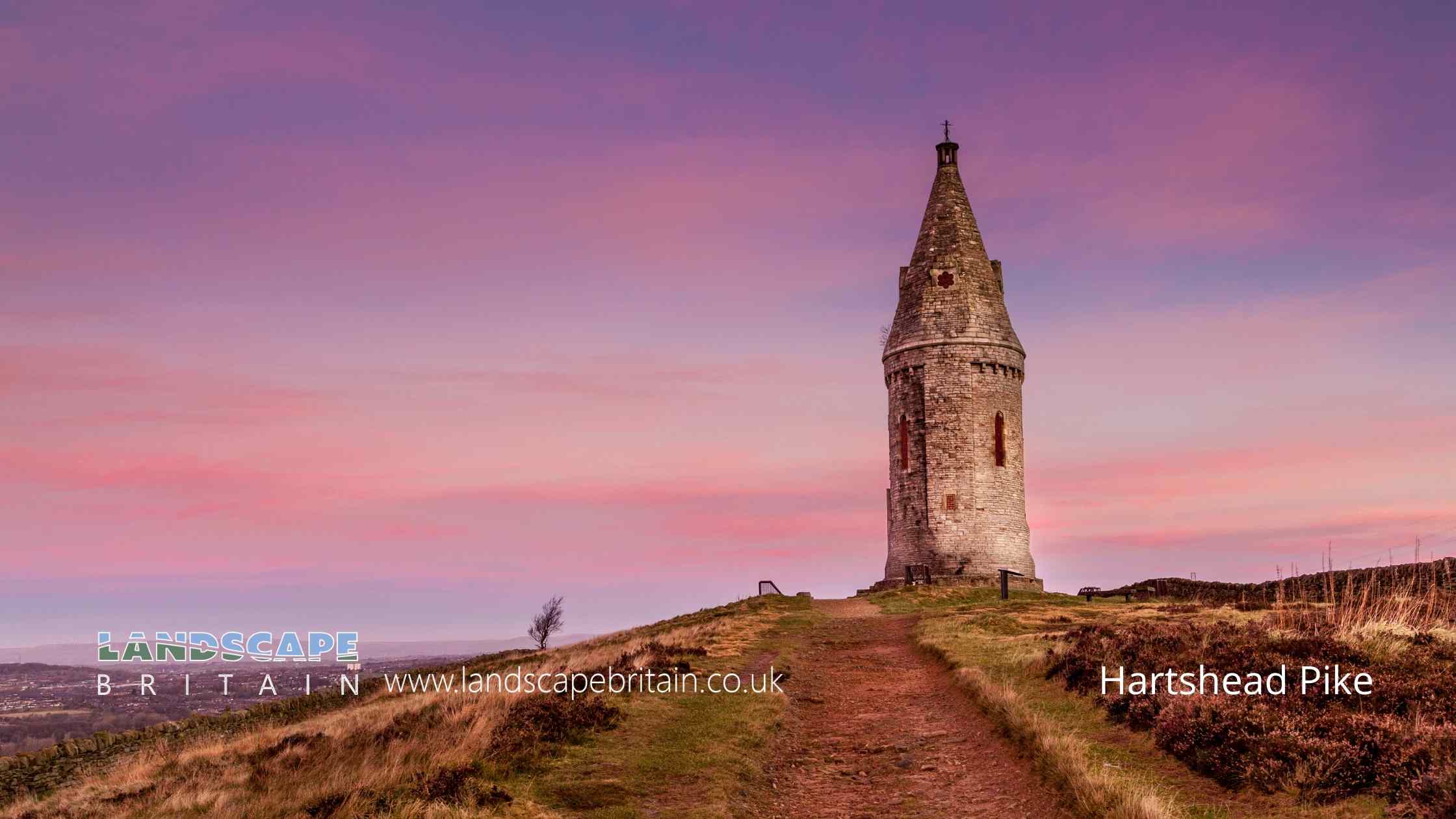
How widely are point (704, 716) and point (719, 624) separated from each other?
15.4m

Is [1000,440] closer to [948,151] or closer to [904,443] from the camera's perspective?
[904,443]

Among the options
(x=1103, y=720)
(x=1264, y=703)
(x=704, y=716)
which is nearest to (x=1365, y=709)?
(x=1264, y=703)

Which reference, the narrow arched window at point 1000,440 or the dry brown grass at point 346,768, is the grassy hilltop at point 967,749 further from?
the narrow arched window at point 1000,440

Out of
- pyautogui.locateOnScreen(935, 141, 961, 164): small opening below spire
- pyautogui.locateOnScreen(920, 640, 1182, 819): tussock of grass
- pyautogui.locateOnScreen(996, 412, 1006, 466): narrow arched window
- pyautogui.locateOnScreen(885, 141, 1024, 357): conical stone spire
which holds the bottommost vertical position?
pyautogui.locateOnScreen(920, 640, 1182, 819): tussock of grass

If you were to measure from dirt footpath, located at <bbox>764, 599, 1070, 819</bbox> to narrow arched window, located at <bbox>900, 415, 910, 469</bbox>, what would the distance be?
28.6 metres

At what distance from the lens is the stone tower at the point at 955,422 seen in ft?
159

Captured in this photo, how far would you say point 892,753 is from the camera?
13.7 meters

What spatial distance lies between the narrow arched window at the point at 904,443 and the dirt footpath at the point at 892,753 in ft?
93.9

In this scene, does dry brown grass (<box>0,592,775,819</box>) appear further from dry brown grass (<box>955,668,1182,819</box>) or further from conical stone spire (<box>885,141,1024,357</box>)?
conical stone spire (<box>885,141,1024,357</box>)

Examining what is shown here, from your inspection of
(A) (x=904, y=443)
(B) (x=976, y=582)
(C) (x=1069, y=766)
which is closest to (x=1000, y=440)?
(A) (x=904, y=443)

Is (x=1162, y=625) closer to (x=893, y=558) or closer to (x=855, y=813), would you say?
(x=855, y=813)

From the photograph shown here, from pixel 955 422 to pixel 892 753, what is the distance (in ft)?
120

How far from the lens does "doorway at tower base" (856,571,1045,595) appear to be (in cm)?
4650

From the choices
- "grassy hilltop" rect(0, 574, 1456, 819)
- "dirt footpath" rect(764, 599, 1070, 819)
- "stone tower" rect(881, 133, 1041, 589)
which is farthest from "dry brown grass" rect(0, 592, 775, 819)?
"stone tower" rect(881, 133, 1041, 589)
